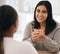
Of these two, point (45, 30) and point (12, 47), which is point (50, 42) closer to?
point (45, 30)

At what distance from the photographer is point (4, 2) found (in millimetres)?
3070

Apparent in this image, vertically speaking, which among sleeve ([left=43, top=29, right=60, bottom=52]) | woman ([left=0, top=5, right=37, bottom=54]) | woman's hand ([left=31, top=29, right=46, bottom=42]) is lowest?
sleeve ([left=43, top=29, right=60, bottom=52])

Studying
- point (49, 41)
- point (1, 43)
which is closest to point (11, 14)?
point (1, 43)

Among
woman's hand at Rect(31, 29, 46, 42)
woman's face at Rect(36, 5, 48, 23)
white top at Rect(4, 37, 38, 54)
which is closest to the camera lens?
white top at Rect(4, 37, 38, 54)

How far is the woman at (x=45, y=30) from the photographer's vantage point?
202 cm

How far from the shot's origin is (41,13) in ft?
7.30

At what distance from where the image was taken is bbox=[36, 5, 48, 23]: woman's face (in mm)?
2222

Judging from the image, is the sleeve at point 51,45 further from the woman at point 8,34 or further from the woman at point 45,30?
the woman at point 8,34

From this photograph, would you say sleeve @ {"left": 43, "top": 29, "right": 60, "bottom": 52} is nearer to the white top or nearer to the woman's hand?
the woman's hand

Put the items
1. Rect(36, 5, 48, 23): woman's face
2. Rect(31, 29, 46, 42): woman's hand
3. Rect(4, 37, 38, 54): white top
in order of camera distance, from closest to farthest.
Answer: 1. Rect(4, 37, 38, 54): white top
2. Rect(31, 29, 46, 42): woman's hand
3. Rect(36, 5, 48, 23): woman's face

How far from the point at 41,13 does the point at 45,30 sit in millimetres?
231

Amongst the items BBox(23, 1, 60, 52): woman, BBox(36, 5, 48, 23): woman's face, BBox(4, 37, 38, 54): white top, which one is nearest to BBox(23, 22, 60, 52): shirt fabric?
BBox(23, 1, 60, 52): woman

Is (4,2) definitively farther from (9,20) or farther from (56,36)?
(9,20)

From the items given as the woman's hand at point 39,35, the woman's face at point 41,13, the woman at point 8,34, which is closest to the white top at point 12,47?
the woman at point 8,34
